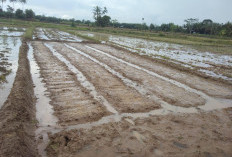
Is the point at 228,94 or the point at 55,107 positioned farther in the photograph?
the point at 228,94

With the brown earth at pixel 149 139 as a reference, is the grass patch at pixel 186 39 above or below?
above

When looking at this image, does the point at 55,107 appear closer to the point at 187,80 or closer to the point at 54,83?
the point at 54,83

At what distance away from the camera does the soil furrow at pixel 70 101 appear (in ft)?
17.8

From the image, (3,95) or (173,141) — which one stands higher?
(3,95)

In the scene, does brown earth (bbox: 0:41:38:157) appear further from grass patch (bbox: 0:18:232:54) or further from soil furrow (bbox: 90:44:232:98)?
grass patch (bbox: 0:18:232:54)

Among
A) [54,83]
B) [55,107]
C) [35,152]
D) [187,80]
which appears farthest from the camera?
[187,80]

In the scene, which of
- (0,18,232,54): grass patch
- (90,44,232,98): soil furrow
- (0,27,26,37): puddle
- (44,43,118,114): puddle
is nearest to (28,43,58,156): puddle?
(44,43,118,114): puddle

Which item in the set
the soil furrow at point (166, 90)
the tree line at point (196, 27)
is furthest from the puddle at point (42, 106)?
the tree line at point (196, 27)

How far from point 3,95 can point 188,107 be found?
672cm

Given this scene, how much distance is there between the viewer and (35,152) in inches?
154

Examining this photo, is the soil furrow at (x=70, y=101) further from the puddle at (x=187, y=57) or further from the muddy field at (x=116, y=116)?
the puddle at (x=187, y=57)

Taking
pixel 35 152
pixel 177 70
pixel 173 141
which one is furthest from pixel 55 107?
pixel 177 70

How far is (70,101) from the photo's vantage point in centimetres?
641

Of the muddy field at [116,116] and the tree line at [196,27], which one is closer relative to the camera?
the muddy field at [116,116]
